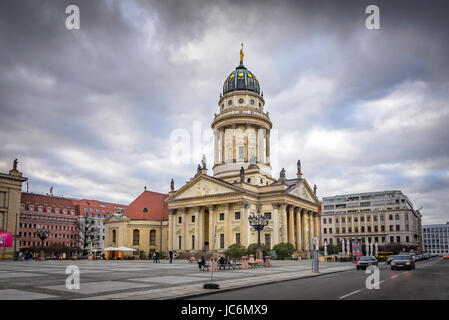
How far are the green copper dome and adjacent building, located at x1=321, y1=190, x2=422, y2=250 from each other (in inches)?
2635

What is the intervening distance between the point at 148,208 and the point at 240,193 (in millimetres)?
25546

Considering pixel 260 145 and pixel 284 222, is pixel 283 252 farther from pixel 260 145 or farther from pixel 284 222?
pixel 260 145

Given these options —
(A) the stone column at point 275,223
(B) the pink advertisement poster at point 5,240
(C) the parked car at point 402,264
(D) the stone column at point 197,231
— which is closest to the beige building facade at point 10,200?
(B) the pink advertisement poster at point 5,240

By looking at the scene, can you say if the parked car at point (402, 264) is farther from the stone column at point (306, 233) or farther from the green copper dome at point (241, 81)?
the green copper dome at point (241, 81)

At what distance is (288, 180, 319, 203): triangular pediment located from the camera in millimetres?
68700

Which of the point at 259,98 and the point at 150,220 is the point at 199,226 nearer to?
the point at 150,220

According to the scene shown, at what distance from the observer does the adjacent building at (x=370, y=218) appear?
385ft

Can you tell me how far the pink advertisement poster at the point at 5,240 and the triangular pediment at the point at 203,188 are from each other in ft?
90.3

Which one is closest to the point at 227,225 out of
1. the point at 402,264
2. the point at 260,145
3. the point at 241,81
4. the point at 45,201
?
the point at 260,145

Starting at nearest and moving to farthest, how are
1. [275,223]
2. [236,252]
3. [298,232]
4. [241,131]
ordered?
1. [236,252]
2. [275,223]
3. [298,232]
4. [241,131]

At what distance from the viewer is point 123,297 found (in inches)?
565

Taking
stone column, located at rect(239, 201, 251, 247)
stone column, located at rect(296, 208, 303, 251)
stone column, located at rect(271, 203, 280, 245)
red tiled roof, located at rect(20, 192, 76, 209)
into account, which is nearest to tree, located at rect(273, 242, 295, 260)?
stone column, located at rect(271, 203, 280, 245)

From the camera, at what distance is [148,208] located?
263ft
